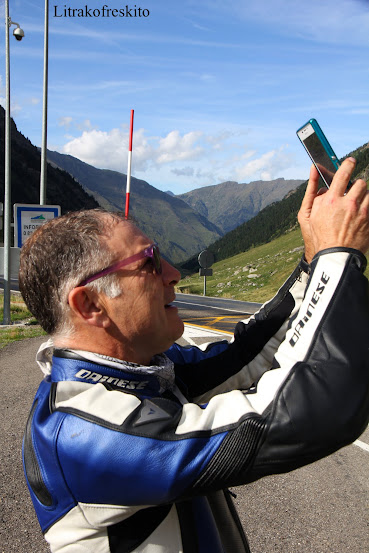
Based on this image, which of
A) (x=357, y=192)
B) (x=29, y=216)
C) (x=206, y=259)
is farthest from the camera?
(x=206, y=259)

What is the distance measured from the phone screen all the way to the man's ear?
0.84 m

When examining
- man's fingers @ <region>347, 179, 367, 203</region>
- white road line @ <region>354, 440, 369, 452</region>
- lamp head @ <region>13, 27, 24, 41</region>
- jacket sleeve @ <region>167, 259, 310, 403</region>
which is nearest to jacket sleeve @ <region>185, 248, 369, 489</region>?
man's fingers @ <region>347, 179, 367, 203</region>

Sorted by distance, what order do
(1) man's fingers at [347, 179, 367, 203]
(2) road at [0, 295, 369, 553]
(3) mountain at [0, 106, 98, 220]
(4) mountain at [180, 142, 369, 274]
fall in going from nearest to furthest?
1. (1) man's fingers at [347, 179, 367, 203]
2. (2) road at [0, 295, 369, 553]
3. (3) mountain at [0, 106, 98, 220]
4. (4) mountain at [180, 142, 369, 274]

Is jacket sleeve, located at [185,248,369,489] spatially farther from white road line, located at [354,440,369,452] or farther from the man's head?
white road line, located at [354,440,369,452]

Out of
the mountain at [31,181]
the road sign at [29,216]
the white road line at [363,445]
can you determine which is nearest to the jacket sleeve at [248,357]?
the white road line at [363,445]

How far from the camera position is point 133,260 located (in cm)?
165

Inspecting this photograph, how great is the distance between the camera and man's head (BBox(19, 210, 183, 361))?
1.59 metres

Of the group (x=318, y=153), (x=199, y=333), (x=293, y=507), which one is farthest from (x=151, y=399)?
(x=199, y=333)

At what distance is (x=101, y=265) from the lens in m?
1.61

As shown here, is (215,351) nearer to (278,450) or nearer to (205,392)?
(205,392)

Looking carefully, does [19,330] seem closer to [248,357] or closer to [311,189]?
[248,357]

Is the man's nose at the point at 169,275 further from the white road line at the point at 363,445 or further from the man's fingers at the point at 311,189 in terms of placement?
the white road line at the point at 363,445

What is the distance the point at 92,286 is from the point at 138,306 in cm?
16

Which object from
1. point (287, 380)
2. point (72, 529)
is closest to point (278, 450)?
point (287, 380)
